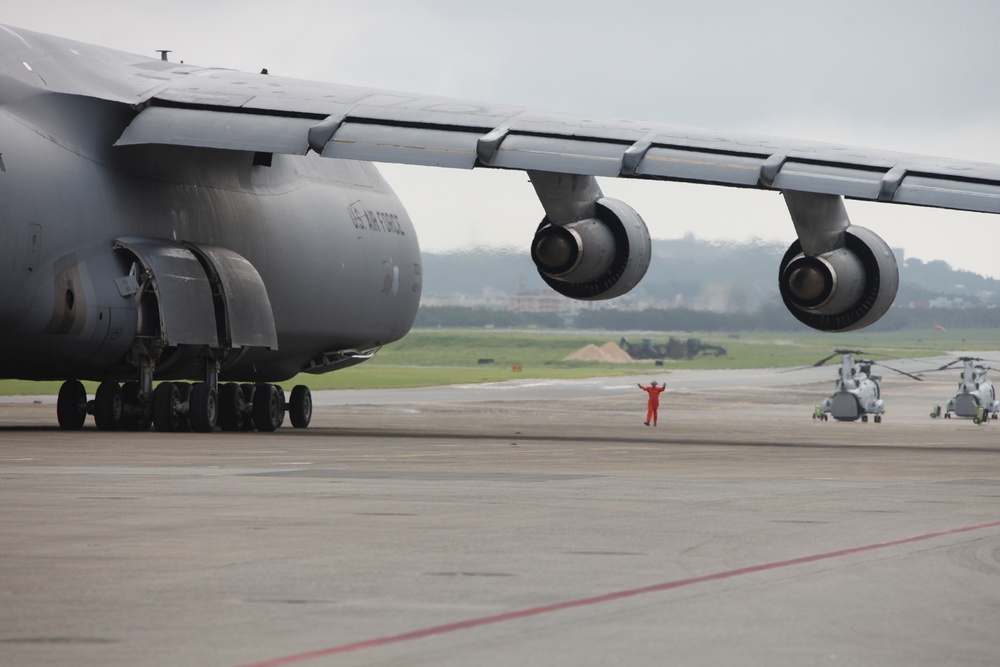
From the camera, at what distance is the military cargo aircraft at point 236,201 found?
778 inches

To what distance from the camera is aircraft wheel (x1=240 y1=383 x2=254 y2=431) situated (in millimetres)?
25250

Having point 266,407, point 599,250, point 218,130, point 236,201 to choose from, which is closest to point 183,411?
point 266,407

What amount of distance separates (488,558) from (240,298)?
1578 cm

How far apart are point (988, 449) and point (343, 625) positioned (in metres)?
19.1

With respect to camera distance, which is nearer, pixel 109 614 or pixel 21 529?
pixel 109 614

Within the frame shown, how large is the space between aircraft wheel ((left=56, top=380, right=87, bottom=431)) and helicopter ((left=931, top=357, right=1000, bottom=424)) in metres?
22.6

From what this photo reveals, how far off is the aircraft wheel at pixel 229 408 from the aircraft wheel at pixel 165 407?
1.52m

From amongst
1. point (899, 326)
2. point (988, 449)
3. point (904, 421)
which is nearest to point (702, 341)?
point (899, 326)

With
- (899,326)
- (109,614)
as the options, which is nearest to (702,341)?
(899,326)

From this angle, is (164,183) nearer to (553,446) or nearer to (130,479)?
(553,446)

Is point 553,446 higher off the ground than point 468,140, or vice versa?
point 468,140

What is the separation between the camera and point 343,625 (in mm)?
6555

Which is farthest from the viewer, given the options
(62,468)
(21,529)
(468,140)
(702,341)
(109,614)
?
(702,341)

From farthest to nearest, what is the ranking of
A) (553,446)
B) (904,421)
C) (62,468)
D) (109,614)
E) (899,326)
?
(899,326), (904,421), (553,446), (62,468), (109,614)
